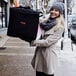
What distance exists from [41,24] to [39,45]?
354 mm

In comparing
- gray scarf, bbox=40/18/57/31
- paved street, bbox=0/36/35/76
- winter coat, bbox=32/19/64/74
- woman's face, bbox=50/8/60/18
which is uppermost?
woman's face, bbox=50/8/60/18

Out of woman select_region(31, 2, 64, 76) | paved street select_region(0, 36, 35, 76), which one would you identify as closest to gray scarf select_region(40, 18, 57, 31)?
woman select_region(31, 2, 64, 76)

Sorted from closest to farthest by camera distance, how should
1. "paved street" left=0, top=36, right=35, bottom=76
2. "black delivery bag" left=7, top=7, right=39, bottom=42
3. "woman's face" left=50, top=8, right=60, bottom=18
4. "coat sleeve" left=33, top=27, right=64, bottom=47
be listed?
"black delivery bag" left=7, top=7, right=39, bottom=42 → "coat sleeve" left=33, top=27, right=64, bottom=47 → "woman's face" left=50, top=8, right=60, bottom=18 → "paved street" left=0, top=36, right=35, bottom=76

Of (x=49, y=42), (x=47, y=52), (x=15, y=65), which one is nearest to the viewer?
(x=49, y=42)

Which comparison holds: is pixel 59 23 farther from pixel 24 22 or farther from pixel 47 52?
pixel 24 22

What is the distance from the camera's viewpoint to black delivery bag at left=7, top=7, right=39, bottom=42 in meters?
5.08

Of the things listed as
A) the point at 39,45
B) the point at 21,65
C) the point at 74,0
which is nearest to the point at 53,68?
the point at 39,45

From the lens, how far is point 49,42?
17.3 feet

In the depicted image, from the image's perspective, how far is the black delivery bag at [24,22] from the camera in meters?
5.08

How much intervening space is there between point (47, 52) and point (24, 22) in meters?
0.70

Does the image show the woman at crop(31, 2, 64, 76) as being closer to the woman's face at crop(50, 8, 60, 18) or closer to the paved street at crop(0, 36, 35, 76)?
the woman's face at crop(50, 8, 60, 18)

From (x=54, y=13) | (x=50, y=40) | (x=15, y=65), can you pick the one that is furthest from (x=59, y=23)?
(x=15, y=65)

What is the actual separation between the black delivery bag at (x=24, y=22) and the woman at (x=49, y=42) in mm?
185

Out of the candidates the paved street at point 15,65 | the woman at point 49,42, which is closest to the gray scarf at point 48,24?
the woman at point 49,42
